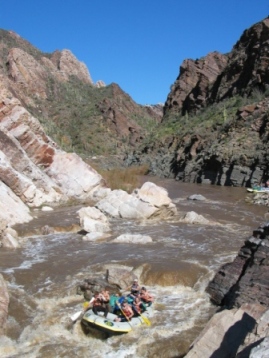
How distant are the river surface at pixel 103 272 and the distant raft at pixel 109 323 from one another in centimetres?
15

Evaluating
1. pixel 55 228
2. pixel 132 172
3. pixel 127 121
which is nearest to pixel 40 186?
pixel 55 228

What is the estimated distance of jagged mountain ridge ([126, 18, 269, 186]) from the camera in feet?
120

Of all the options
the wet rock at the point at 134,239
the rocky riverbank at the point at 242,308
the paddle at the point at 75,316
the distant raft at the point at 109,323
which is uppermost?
the rocky riverbank at the point at 242,308

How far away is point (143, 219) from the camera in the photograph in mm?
18953

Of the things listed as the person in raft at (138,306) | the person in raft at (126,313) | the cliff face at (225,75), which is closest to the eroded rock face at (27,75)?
the cliff face at (225,75)

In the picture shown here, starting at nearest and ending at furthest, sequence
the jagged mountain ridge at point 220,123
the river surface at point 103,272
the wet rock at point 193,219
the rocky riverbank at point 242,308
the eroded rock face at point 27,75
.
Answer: the rocky riverbank at point 242,308 → the river surface at point 103,272 → the wet rock at point 193,219 → the jagged mountain ridge at point 220,123 → the eroded rock face at point 27,75

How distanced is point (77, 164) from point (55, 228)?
9332 millimetres

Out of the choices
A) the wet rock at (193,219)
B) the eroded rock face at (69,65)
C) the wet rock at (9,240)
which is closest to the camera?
the wet rock at (9,240)

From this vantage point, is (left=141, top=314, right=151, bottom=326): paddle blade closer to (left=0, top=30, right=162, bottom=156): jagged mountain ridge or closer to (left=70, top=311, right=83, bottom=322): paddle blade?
(left=70, top=311, right=83, bottom=322): paddle blade

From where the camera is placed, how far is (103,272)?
1115 cm

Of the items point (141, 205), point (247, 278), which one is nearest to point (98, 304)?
point (247, 278)

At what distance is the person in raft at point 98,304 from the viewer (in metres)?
8.38

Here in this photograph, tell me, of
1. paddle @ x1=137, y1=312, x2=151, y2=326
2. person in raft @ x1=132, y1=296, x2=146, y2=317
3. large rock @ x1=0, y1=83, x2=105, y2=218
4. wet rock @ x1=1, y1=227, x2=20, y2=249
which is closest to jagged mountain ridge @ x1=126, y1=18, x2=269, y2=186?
large rock @ x1=0, y1=83, x2=105, y2=218

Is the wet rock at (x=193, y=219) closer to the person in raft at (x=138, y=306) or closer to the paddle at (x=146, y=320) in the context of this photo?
the person in raft at (x=138, y=306)
